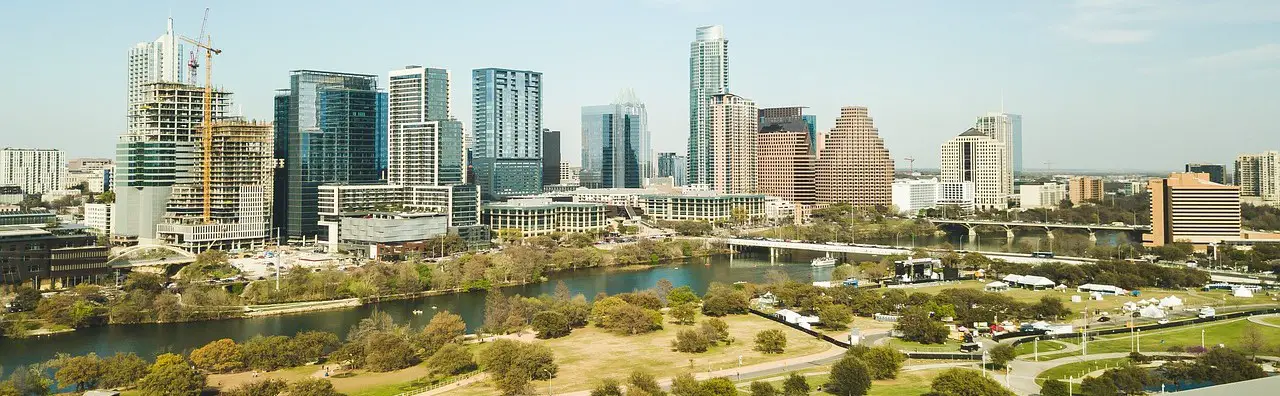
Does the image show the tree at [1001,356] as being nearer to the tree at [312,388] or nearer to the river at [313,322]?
the tree at [312,388]

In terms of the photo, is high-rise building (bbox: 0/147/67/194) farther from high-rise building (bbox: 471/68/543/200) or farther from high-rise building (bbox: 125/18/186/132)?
high-rise building (bbox: 471/68/543/200)

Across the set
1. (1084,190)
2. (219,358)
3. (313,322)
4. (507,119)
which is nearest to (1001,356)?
(219,358)

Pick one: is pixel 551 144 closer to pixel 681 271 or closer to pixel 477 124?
pixel 477 124

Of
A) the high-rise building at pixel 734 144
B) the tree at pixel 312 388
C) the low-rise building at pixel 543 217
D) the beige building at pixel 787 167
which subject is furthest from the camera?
the high-rise building at pixel 734 144

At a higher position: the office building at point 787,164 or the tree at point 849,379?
the office building at point 787,164

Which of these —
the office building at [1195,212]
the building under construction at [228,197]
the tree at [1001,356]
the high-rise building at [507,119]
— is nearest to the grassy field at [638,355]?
the tree at [1001,356]

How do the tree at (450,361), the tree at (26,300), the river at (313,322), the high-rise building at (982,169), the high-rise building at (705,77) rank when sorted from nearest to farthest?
1. the tree at (450,361)
2. the river at (313,322)
3. the tree at (26,300)
4. the high-rise building at (982,169)
5. the high-rise building at (705,77)

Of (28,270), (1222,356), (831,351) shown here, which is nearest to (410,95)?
(28,270)

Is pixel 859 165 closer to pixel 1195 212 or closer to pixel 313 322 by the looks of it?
pixel 1195 212
